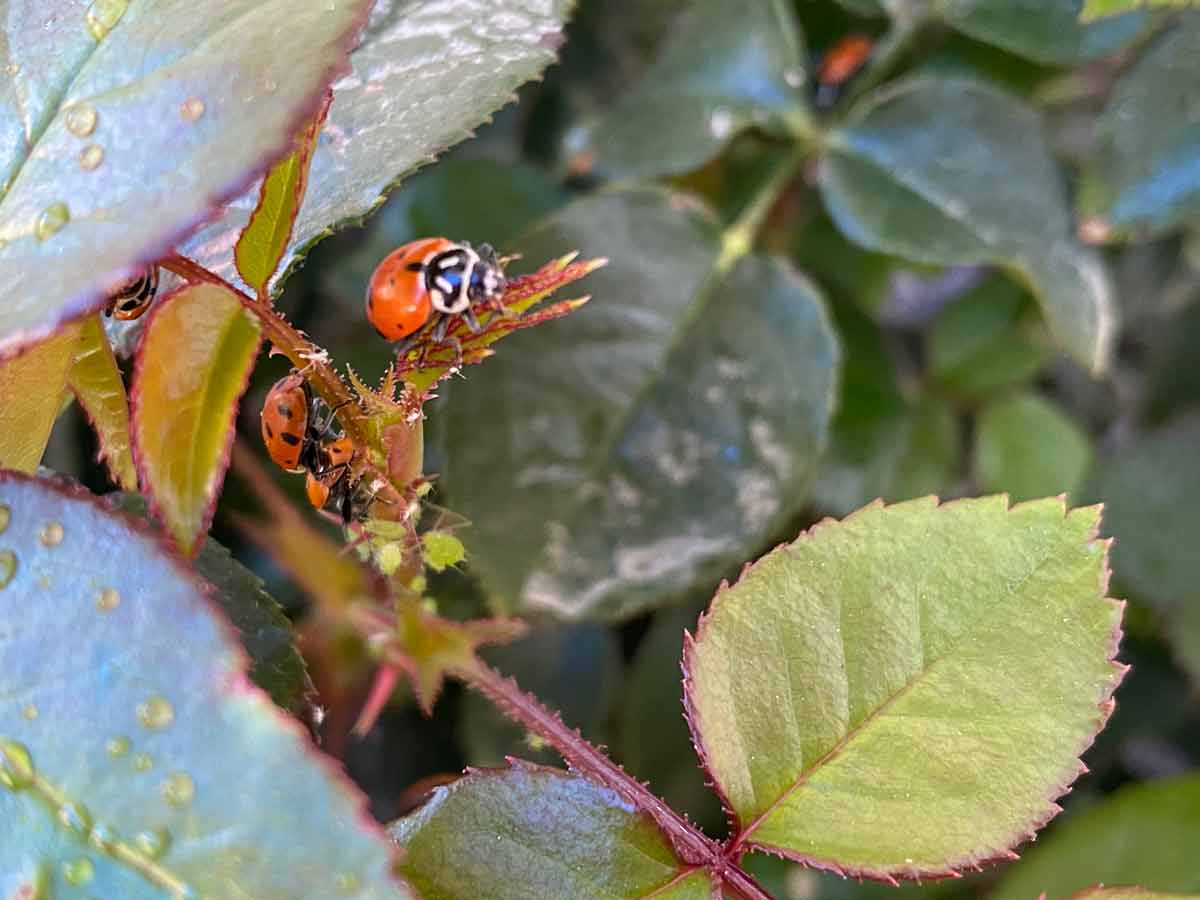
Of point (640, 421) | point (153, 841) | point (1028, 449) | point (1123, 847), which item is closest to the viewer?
point (153, 841)

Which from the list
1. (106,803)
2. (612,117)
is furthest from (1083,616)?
(612,117)

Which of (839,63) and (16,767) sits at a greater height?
(16,767)

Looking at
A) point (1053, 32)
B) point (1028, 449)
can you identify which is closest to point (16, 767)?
point (1053, 32)

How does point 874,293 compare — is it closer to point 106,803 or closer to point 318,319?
point 318,319

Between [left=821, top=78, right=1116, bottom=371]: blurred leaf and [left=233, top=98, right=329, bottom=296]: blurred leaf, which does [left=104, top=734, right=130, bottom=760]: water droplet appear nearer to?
[left=233, top=98, right=329, bottom=296]: blurred leaf

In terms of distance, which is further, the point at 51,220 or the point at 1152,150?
the point at 1152,150

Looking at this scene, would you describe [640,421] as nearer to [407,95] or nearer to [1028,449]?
[407,95]
